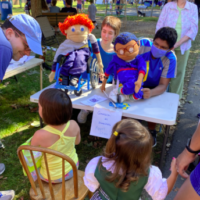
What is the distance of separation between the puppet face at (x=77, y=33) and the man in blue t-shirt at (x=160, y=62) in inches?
28.5

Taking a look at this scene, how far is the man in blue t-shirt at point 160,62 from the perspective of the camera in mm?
2082

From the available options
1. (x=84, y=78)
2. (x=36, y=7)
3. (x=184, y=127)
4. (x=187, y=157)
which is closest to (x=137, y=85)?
(x=84, y=78)

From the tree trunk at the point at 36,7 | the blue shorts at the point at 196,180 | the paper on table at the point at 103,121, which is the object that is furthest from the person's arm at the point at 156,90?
the tree trunk at the point at 36,7

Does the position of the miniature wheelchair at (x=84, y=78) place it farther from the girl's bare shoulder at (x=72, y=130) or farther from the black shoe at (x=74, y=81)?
the girl's bare shoulder at (x=72, y=130)

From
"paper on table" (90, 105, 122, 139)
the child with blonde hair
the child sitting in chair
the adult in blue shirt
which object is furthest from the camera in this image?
"paper on table" (90, 105, 122, 139)

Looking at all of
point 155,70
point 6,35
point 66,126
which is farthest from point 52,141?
point 155,70

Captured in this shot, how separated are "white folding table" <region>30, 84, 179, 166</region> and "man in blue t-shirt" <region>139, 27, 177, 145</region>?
0.29ft

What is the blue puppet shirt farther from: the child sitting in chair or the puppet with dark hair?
the child sitting in chair

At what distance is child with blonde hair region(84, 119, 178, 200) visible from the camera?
102 centimetres

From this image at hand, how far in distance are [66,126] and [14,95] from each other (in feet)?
8.94

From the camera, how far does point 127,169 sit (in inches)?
41.9

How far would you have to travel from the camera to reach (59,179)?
1513 mm

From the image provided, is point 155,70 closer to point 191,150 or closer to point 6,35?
point 191,150

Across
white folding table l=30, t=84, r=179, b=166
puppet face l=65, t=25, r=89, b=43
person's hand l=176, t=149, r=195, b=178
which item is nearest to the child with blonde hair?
person's hand l=176, t=149, r=195, b=178
